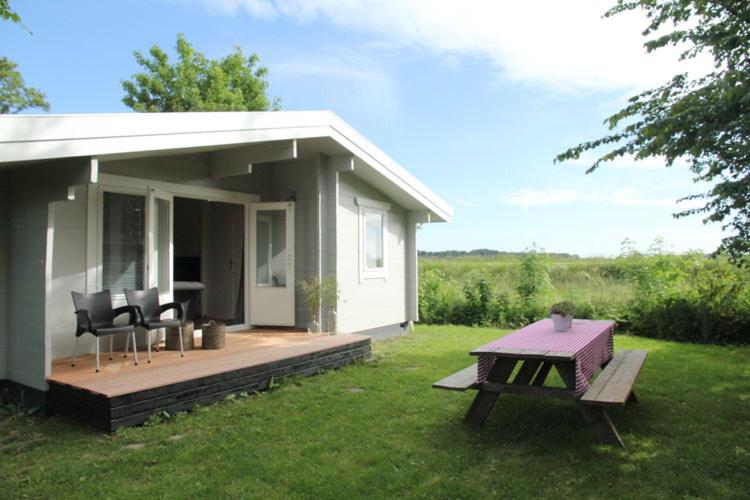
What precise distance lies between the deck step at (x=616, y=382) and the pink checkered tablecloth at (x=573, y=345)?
10 centimetres

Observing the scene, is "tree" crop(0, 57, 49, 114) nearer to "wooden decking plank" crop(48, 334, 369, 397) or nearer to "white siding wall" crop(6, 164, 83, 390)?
"white siding wall" crop(6, 164, 83, 390)

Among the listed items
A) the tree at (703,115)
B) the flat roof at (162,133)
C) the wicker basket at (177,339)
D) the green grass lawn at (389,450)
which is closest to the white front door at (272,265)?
the flat roof at (162,133)

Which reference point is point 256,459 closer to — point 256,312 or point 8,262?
point 8,262

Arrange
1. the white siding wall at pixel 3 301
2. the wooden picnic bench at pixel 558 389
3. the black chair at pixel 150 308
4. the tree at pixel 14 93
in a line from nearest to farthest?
the wooden picnic bench at pixel 558 389
the white siding wall at pixel 3 301
the black chair at pixel 150 308
the tree at pixel 14 93

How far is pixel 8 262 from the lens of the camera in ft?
15.4

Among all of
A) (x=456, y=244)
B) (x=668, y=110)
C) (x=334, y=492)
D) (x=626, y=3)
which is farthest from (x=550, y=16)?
(x=456, y=244)

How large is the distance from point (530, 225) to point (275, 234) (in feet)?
73.9

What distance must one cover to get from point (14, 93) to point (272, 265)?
21192mm

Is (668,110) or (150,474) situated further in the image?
(668,110)

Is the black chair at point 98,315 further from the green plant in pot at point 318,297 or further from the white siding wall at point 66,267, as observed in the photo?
the green plant in pot at point 318,297

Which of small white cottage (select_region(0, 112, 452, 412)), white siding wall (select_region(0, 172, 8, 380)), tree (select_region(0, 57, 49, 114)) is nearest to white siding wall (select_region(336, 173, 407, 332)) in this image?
small white cottage (select_region(0, 112, 452, 412))

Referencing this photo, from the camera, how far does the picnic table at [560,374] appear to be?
3.44 m

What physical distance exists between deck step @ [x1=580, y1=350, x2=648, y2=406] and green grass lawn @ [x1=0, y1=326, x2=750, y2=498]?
38 centimetres

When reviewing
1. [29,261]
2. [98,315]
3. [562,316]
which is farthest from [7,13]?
[562,316]
